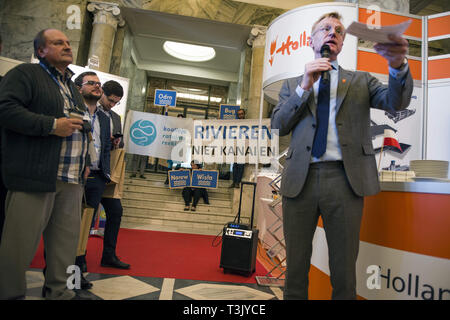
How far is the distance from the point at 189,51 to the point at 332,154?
10.6 meters

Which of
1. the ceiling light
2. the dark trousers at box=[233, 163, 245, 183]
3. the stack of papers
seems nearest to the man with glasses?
the stack of papers

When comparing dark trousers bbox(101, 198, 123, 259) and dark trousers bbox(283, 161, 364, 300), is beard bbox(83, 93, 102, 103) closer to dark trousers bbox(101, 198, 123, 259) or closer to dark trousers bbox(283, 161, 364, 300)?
dark trousers bbox(101, 198, 123, 259)

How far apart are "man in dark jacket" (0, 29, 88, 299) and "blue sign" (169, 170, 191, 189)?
15.7 feet

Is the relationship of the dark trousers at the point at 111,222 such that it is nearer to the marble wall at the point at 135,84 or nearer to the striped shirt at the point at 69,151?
the striped shirt at the point at 69,151

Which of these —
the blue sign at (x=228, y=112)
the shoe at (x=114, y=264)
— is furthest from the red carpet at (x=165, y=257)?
the blue sign at (x=228, y=112)

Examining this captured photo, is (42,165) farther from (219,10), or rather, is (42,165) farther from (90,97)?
(219,10)

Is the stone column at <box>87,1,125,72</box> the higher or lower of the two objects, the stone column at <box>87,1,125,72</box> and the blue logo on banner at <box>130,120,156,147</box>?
the higher

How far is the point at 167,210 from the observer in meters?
6.81

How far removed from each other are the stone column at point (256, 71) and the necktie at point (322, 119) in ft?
19.7

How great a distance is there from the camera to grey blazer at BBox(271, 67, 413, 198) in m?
1.29

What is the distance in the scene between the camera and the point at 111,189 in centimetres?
283

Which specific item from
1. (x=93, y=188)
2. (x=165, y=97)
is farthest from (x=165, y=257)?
(x=165, y=97)
